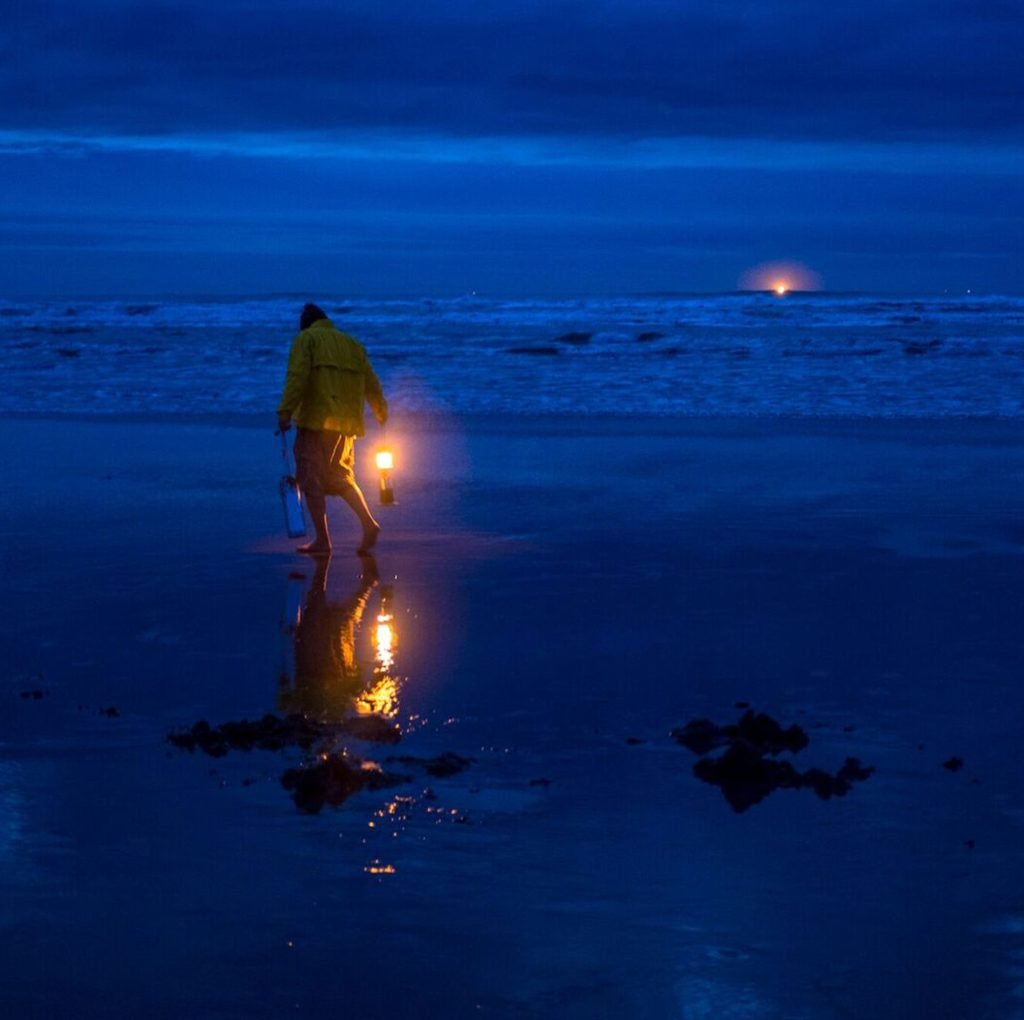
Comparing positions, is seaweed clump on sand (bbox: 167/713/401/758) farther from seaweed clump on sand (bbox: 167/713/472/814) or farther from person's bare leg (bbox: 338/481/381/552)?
person's bare leg (bbox: 338/481/381/552)

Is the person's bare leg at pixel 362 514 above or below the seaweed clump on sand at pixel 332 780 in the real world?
above

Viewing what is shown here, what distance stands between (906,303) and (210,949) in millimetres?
66091

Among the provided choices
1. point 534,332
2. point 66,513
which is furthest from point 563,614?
point 534,332

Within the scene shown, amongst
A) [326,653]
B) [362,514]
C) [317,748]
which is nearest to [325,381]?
[362,514]

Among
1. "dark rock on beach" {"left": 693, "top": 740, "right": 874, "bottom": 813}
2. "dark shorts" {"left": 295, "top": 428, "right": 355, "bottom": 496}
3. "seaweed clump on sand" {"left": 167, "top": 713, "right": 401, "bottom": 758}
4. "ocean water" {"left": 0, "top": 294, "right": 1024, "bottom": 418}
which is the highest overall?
"ocean water" {"left": 0, "top": 294, "right": 1024, "bottom": 418}

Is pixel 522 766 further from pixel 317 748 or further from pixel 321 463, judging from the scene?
pixel 321 463

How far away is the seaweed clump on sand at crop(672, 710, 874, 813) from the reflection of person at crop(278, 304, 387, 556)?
5.03 metres

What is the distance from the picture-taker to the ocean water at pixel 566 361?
24125 mm

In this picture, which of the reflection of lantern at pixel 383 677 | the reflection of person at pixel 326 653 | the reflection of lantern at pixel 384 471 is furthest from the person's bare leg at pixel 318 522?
the reflection of lantern at pixel 383 677

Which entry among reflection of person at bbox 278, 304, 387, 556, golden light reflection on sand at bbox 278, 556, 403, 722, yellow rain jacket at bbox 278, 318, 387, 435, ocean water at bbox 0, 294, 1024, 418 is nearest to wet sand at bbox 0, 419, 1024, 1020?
golden light reflection on sand at bbox 278, 556, 403, 722

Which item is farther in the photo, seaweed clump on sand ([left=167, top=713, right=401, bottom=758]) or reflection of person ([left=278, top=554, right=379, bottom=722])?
reflection of person ([left=278, top=554, right=379, bottom=722])

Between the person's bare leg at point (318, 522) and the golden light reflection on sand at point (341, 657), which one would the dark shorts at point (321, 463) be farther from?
the golden light reflection on sand at point (341, 657)

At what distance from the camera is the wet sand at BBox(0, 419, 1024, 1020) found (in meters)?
4.66

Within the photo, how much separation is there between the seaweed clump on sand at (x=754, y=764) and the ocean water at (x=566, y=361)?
15627mm
